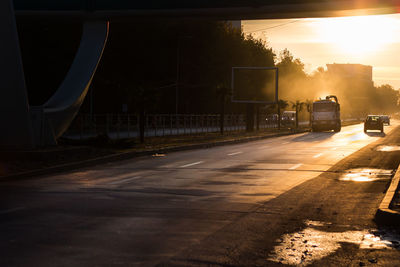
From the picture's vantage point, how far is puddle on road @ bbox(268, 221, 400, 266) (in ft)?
23.9

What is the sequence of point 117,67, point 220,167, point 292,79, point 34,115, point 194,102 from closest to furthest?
point 220,167
point 34,115
point 117,67
point 194,102
point 292,79

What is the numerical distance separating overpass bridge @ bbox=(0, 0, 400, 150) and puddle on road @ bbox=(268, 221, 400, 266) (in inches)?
518

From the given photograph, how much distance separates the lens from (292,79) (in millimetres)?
157250

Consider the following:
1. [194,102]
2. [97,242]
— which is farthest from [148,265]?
[194,102]

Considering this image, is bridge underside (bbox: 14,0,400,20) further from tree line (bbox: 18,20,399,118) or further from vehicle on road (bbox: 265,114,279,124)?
vehicle on road (bbox: 265,114,279,124)

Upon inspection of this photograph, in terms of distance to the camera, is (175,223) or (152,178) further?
(152,178)

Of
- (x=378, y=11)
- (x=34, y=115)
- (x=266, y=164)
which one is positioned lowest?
(x=266, y=164)

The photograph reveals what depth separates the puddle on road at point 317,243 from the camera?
7279mm

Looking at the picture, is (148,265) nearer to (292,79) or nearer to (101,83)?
(101,83)

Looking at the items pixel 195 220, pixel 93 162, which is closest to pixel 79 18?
pixel 93 162

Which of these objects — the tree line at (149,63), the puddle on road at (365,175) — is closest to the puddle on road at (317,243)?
the puddle on road at (365,175)

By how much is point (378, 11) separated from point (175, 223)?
19.6 meters

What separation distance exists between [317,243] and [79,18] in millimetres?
24493

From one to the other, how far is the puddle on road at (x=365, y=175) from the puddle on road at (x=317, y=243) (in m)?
7.70
